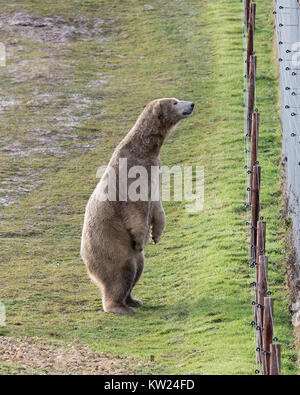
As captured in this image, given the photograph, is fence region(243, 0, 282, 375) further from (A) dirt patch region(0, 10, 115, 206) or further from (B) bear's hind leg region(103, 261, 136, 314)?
(A) dirt patch region(0, 10, 115, 206)

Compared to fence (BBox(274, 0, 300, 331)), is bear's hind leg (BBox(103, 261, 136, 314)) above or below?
below

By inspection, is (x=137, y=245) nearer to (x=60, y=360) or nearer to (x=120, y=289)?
(x=120, y=289)

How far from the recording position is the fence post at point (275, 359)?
7.27 metres

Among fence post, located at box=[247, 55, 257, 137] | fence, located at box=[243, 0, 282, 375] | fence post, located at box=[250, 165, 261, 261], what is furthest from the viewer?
fence post, located at box=[247, 55, 257, 137]

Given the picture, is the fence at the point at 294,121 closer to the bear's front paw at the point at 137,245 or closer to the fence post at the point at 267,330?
the bear's front paw at the point at 137,245

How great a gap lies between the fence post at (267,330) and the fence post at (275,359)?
525mm

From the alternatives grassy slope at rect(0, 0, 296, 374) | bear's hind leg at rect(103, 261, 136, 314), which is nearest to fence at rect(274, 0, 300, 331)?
grassy slope at rect(0, 0, 296, 374)

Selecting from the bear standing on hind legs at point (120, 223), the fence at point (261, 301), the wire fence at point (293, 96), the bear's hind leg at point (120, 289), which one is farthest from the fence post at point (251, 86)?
the bear's hind leg at point (120, 289)

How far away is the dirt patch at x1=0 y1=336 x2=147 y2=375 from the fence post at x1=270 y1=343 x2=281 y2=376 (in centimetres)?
238

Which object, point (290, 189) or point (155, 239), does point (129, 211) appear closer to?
point (155, 239)

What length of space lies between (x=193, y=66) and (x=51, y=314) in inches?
471

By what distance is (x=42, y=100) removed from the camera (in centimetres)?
2122

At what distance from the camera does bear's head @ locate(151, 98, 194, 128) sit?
12.2 metres

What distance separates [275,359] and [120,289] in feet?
15.0
